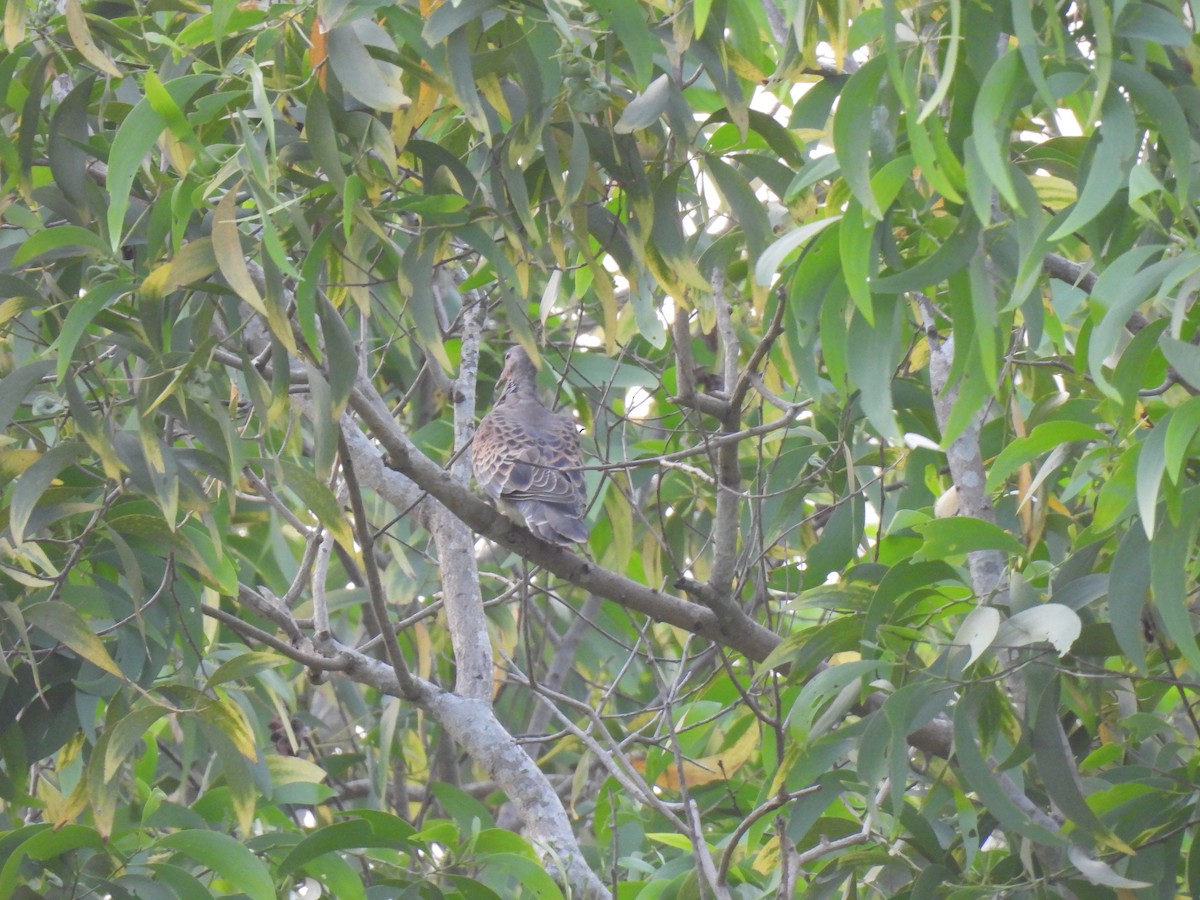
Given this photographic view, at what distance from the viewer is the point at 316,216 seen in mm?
2482

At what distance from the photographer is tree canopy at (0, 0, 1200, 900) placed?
192cm

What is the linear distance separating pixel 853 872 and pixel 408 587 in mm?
2316

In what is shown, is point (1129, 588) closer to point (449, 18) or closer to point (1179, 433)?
point (1179, 433)

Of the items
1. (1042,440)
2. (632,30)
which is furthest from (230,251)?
(1042,440)

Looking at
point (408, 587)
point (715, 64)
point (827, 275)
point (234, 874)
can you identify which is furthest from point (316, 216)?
point (408, 587)

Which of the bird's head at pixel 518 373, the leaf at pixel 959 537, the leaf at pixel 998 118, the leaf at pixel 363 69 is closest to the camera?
the leaf at pixel 998 118

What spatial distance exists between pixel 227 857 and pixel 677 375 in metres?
1.26

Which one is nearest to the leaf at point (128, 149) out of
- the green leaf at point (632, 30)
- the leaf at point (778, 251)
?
the green leaf at point (632, 30)

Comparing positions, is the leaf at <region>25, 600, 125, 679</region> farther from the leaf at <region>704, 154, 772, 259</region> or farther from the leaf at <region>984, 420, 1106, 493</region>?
the leaf at <region>984, 420, 1106, 493</region>

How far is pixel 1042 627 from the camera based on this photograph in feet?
6.70

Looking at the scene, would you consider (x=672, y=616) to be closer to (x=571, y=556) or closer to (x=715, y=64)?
(x=571, y=556)

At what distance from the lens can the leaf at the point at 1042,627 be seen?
1969mm

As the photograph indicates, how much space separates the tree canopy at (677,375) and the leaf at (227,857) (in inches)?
0.4

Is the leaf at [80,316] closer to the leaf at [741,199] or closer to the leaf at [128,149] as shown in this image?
the leaf at [128,149]
